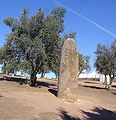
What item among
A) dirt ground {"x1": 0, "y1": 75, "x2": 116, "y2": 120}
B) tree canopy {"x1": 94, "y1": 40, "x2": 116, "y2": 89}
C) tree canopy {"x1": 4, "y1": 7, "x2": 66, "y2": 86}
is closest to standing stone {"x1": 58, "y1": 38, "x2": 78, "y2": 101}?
dirt ground {"x1": 0, "y1": 75, "x2": 116, "y2": 120}

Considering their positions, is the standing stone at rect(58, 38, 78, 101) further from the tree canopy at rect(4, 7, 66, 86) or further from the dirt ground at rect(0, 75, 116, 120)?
the tree canopy at rect(4, 7, 66, 86)

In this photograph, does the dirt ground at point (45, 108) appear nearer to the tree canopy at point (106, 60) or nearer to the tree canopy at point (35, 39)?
the tree canopy at point (35, 39)

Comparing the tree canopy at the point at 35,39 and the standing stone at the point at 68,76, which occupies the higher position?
the tree canopy at the point at 35,39

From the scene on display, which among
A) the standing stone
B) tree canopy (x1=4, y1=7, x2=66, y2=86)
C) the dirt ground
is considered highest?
tree canopy (x1=4, y1=7, x2=66, y2=86)

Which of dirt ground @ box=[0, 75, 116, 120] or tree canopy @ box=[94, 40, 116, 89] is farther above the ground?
tree canopy @ box=[94, 40, 116, 89]

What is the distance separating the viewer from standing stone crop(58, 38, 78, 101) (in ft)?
38.9

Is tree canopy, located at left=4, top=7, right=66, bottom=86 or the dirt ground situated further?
tree canopy, located at left=4, top=7, right=66, bottom=86

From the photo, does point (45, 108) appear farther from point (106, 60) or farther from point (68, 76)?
point (106, 60)

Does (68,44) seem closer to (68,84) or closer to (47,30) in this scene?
(68,84)

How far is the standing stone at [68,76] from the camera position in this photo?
11.9 metres

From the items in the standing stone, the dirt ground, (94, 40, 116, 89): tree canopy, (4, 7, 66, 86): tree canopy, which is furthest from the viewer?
(94, 40, 116, 89): tree canopy

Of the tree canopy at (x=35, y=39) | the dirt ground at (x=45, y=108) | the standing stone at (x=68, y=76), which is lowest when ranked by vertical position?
the dirt ground at (x=45, y=108)

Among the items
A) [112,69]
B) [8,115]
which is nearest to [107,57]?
[112,69]

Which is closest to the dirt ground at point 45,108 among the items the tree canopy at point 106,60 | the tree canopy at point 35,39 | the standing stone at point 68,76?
the standing stone at point 68,76
